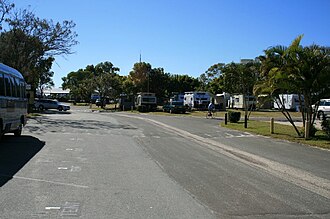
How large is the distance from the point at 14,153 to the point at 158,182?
5759 millimetres

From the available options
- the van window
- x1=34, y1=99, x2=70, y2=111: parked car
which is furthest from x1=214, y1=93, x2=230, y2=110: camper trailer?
the van window

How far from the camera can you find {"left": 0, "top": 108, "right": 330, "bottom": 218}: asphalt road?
6395mm

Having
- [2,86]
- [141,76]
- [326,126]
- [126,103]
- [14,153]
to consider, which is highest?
[141,76]

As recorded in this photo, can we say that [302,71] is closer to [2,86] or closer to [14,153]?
[2,86]

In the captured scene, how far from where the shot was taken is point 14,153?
1224 cm

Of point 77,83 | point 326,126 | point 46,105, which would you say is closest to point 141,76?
point 46,105

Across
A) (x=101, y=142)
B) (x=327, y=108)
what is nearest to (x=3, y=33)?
(x=101, y=142)

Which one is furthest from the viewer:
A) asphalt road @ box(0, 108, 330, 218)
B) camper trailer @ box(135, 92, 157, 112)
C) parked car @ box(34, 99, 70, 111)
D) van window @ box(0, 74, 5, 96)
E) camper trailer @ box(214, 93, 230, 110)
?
camper trailer @ box(214, 93, 230, 110)

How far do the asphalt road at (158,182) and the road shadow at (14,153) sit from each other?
22mm

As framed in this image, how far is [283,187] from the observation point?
336 inches

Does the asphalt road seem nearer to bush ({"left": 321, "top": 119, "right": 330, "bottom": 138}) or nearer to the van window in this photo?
the van window

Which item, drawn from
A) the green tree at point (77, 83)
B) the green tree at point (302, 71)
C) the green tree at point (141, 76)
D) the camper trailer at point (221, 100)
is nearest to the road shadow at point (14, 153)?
the green tree at point (302, 71)

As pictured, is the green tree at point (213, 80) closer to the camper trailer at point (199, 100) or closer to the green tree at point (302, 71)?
the camper trailer at point (199, 100)

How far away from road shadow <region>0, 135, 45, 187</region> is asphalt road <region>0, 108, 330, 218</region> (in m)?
0.02
